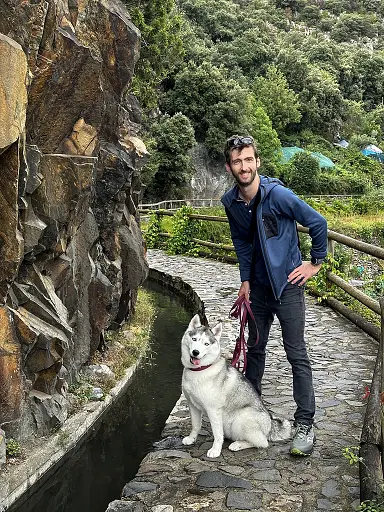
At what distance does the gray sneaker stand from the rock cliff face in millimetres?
2303

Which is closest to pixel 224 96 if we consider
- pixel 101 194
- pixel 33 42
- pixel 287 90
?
pixel 287 90

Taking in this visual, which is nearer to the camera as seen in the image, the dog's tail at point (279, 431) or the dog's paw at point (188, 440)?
the dog's tail at point (279, 431)

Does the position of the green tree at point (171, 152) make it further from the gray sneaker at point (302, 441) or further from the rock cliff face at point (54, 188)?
the gray sneaker at point (302, 441)

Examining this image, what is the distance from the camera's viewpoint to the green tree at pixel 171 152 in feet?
103

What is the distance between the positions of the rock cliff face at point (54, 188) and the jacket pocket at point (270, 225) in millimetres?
1999

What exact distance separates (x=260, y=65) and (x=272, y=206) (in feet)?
A: 178

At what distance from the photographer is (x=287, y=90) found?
49344 millimetres

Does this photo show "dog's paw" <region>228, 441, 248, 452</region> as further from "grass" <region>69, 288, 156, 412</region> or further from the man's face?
"grass" <region>69, 288, 156, 412</region>

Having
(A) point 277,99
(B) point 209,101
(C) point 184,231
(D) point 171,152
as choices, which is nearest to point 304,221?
(C) point 184,231

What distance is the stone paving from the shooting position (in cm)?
387

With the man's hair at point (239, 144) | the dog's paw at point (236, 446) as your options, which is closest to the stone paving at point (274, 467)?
the dog's paw at point (236, 446)

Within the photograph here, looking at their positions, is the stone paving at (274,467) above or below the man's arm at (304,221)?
below

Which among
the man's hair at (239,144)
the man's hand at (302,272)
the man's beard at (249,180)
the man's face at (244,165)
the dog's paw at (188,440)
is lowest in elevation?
the dog's paw at (188,440)

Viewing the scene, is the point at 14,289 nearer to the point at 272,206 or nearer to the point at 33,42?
the point at 33,42
